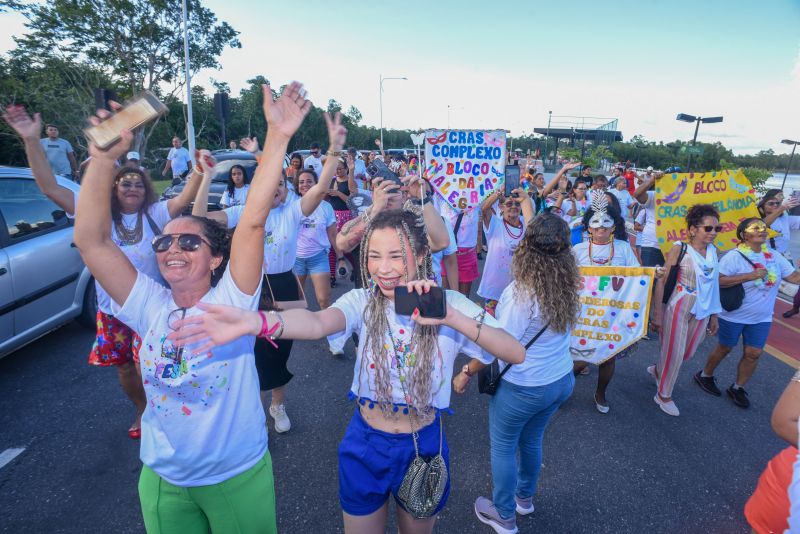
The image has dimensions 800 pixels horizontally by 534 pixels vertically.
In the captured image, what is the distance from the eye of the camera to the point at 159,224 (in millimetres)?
3201

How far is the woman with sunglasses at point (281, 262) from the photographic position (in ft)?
10.8

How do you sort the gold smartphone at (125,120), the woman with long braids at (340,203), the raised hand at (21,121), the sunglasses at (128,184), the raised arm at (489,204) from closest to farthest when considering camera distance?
the gold smartphone at (125,120)
the raised hand at (21,121)
the sunglasses at (128,184)
the raised arm at (489,204)
the woman with long braids at (340,203)

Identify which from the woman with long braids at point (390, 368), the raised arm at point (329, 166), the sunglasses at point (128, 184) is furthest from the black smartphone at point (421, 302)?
the sunglasses at point (128, 184)

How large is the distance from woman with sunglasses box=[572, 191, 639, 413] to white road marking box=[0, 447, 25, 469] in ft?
15.7

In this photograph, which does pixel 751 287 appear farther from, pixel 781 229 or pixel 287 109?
pixel 287 109

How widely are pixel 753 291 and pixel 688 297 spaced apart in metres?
0.85

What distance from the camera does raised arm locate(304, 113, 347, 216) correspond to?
2.76 meters

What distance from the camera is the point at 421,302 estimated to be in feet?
4.69

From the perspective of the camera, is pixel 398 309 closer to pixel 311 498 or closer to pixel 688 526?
pixel 311 498

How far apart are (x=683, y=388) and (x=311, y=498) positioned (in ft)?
13.0

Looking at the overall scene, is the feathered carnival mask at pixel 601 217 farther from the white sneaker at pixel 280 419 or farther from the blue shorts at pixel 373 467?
the white sneaker at pixel 280 419

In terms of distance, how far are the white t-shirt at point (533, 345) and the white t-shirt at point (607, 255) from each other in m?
1.58

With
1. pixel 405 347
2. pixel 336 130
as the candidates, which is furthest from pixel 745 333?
pixel 336 130

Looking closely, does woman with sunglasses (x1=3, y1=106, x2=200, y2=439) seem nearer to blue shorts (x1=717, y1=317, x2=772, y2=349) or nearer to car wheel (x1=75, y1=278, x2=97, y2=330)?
car wheel (x1=75, y1=278, x2=97, y2=330)
